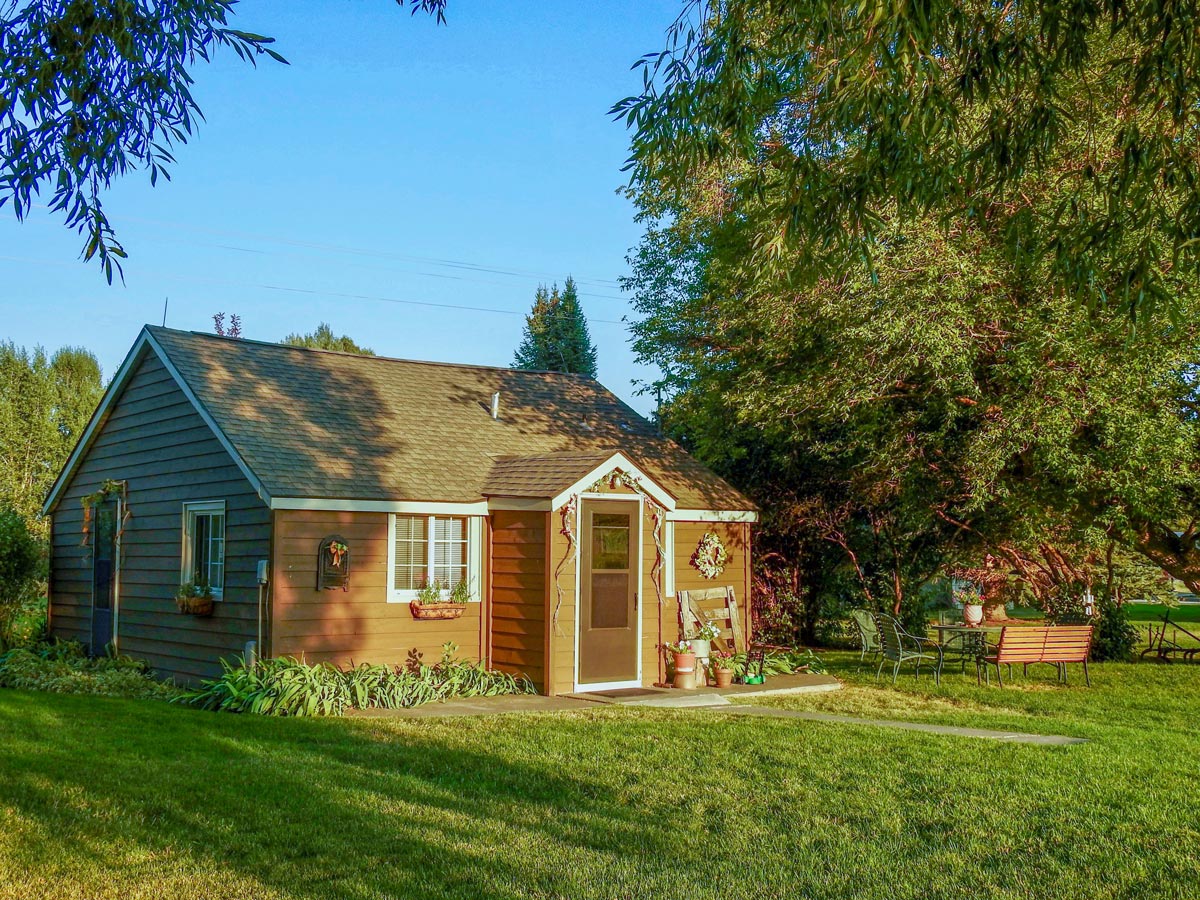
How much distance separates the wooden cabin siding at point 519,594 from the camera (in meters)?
13.8

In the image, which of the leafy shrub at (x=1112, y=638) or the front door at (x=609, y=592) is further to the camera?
the leafy shrub at (x=1112, y=638)

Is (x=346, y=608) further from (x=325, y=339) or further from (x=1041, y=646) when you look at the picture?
(x=325, y=339)

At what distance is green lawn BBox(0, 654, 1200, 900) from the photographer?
5.74 metres

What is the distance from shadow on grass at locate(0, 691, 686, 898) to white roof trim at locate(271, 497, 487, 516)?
3.24m

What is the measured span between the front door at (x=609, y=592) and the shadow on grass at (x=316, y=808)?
13.2 feet

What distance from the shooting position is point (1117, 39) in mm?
13352

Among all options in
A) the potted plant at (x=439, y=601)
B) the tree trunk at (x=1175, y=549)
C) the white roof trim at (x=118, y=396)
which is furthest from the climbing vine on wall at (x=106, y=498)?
the tree trunk at (x=1175, y=549)

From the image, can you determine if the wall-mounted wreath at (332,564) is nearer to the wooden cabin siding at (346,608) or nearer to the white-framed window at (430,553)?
the wooden cabin siding at (346,608)

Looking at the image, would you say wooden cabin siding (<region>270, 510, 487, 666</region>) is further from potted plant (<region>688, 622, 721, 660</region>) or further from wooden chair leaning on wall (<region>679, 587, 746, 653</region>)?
wooden chair leaning on wall (<region>679, 587, 746, 653</region>)

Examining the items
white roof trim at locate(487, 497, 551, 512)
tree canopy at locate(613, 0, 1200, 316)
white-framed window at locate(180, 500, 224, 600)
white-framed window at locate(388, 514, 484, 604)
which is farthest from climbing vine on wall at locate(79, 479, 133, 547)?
tree canopy at locate(613, 0, 1200, 316)

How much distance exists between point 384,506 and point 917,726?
21.7 ft

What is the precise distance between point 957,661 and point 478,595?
8691mm

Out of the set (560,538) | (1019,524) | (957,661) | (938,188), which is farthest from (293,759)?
(957,661)

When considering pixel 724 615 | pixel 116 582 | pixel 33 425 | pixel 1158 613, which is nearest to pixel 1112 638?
pixel 724 615
